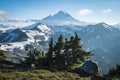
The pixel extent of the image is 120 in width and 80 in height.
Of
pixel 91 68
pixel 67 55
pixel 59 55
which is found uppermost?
pixel 59 55

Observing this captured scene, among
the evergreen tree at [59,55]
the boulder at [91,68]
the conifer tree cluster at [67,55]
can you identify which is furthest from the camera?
the conifer tree cluster at [67,55]

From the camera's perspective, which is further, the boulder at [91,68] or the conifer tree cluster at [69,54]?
the conifer tree cluster at [69,54]

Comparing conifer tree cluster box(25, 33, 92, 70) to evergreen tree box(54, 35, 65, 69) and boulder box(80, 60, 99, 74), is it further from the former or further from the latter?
boulder box(80, 60, 99, 74)

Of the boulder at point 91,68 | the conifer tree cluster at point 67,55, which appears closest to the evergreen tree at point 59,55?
the conifer tree cluster at point 67,55

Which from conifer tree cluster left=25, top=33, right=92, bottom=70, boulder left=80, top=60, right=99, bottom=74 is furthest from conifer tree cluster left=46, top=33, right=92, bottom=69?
boulder left=80, top=60, right=99, bottom=74

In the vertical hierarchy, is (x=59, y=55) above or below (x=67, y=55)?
above

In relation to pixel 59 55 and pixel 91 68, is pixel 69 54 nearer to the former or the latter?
pixel 59 55

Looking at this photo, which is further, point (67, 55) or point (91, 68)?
point (67, 55)

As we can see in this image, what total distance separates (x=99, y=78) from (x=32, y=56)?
119ft

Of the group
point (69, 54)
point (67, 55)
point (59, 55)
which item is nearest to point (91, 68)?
point (69, 54)

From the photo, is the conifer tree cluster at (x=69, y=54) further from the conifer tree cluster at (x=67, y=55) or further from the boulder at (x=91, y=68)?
the boulder at (x=91, y=68)

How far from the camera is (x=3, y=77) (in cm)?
3941

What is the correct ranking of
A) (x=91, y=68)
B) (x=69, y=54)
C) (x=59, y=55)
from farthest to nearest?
(x=69, y=54) → (x=59, y=55) → (x=91, y=68)

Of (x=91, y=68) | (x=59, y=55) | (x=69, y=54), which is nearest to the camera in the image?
(x=91, y=68)
